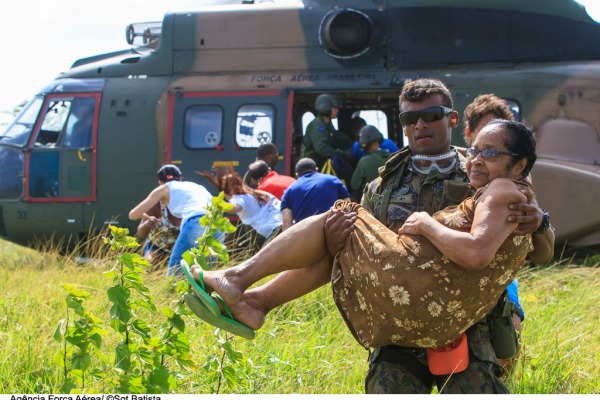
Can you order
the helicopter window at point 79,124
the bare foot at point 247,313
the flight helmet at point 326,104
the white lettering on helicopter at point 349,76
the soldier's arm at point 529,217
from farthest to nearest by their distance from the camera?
the helicopter window at point 79,124 < the white lettering on helicopter at point 349,76 < the flight helmet at point 326,104 < the bare foot at point 247,313 < the soldier's arm at point 529,217

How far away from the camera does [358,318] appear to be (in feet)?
11.6

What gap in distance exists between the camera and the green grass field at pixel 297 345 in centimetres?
482

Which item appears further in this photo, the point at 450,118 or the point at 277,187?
the point at 277,187

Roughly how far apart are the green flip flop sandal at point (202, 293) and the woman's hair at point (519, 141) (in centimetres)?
126

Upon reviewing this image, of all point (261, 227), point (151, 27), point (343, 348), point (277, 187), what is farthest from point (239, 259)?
point (151, 27)

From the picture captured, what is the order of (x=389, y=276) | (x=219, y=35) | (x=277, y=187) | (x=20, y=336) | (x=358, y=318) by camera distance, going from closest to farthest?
(x=389, y=276) < (x=358, y=318) < (x=20, y=336) < (x=277, y=187) < (x=219, y=35)

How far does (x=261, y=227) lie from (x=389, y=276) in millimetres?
5292

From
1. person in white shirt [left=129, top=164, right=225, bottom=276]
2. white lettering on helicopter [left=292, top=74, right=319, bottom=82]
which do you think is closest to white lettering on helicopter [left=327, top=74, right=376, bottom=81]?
white lettering on helicopter [left=292, top=74, right=319, bottom=82]

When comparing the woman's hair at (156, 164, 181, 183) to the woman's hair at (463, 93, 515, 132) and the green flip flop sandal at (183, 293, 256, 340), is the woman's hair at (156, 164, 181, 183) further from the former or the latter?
the green flip flop sandal at (183, 293, 256, 340)

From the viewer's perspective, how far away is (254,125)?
10672mm

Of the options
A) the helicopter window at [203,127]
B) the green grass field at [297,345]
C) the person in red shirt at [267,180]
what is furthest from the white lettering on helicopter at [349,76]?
the green grass field at [297,345]

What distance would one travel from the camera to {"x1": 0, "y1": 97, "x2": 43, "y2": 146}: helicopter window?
1126 centimetres

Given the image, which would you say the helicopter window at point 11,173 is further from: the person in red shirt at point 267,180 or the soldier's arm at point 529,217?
the soldier's arm at point 529,217

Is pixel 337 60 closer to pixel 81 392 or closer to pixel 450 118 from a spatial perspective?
pixel 450 118
